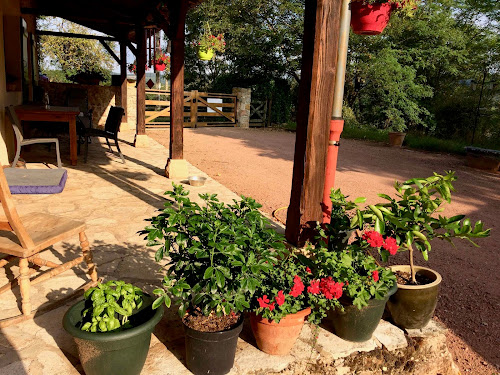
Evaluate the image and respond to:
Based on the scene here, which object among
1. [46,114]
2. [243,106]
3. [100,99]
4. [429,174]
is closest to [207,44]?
[46,114]

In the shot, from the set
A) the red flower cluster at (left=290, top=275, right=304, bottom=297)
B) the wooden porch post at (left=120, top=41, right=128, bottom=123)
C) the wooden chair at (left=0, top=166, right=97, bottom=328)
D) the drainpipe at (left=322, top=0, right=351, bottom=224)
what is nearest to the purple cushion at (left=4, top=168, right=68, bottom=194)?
the wooden chair at (left=0, top=166, right=97, bottom=328)

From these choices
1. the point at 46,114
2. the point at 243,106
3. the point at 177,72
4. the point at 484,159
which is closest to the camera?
the point at 177,72

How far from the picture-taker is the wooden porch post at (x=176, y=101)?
5.29m

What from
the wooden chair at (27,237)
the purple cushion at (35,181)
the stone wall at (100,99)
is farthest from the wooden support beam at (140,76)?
the wooden chair at (27,237)

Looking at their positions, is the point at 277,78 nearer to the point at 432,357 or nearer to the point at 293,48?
the point at 293,48

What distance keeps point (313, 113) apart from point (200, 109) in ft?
47.6

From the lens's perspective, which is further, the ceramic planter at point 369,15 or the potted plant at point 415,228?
the ceramic planter at point 369,15

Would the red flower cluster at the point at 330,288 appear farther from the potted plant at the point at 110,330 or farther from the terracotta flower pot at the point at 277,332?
the potted plant at the point at 110,330

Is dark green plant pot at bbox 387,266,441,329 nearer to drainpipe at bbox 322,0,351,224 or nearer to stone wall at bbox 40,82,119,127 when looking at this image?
drainpipe at bbox 322,0,351,224

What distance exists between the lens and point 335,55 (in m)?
2.22

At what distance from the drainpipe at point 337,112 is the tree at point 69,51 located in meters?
18.9

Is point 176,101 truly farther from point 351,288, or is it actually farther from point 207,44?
point 351,288

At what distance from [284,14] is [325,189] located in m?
15.4

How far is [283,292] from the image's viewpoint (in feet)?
6.14
